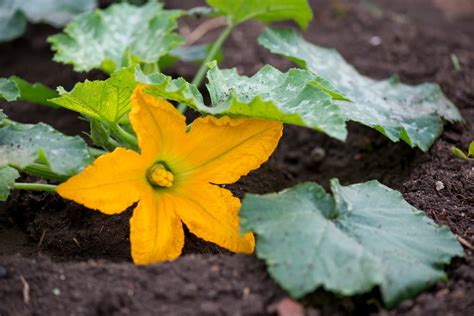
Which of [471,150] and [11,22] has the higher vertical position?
[471,150]

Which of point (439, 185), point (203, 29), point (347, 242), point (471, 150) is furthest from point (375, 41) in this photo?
point (347, 242)

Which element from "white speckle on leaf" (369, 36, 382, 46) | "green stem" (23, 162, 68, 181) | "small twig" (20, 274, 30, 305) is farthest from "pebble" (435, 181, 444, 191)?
"white speckle on leaf" (369, 36, 382, 46)

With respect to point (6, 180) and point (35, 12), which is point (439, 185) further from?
point (35, 12)

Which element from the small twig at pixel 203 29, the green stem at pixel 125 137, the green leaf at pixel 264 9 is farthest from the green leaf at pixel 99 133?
the small twig at pixel 203 29

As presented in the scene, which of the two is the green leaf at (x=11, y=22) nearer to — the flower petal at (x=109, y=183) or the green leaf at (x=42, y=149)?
the green leaf at (x=42, y=149)

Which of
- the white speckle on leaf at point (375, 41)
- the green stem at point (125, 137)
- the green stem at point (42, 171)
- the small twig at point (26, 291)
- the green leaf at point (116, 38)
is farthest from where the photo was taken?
the white speckle on leaf at point (375, 41)

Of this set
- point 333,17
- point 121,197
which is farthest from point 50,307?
point 333,17
